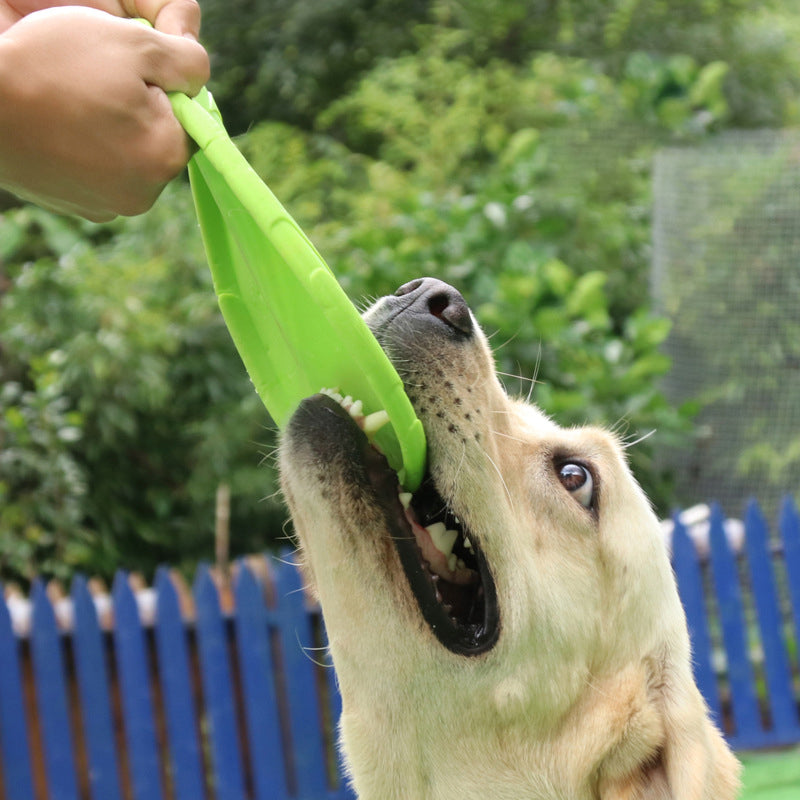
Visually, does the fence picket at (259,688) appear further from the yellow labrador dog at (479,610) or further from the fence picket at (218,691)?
the yellow labrador dog at (479,610)

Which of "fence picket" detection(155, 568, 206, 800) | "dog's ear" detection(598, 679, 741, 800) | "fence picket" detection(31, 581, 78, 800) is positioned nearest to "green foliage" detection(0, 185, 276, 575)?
"fence picket" detection(31, 581, 78, 800)

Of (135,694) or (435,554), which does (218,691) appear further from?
(435,554)

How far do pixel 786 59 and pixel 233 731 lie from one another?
29.9 ft

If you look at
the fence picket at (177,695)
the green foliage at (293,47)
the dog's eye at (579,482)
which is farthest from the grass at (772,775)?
the green foliage at (293,47)

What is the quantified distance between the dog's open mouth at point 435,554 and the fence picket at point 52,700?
301cm

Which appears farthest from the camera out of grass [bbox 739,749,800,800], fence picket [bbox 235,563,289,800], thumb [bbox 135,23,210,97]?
grass [bbox 739,749,800,800]

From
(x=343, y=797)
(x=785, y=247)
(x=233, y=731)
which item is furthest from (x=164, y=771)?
(x=785, y=247)

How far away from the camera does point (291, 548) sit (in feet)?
19.8

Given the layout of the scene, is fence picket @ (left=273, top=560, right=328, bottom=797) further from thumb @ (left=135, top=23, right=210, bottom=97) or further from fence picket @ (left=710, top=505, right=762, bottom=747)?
thumb @ (left=135, top=23, right=210, bottom=97)

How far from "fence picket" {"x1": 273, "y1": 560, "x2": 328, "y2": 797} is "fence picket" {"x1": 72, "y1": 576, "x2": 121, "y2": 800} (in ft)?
2.87

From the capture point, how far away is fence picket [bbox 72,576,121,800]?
15.7 ft

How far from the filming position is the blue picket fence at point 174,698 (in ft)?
15.7

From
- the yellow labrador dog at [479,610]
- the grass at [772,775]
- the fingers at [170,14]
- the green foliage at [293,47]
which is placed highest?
the green foliage at [293,47]

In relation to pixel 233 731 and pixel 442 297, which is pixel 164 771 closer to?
pixel 233 731
